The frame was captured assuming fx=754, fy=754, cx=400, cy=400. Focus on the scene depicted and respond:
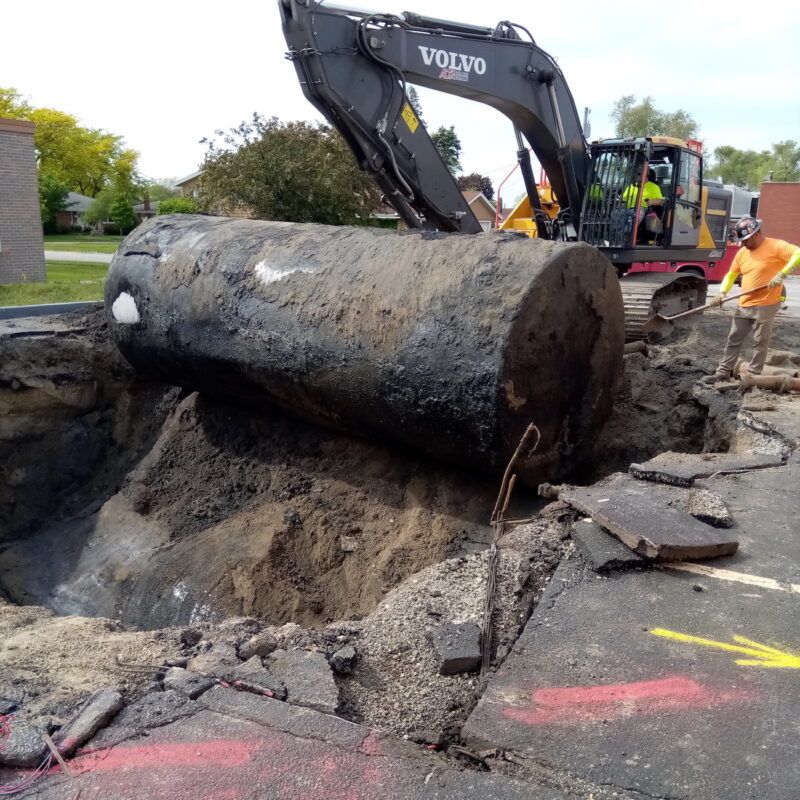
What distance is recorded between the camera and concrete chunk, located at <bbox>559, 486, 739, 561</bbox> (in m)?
3.13

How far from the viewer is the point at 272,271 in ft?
16.7

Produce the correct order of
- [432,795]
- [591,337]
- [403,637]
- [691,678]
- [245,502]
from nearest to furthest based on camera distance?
1. [432,795]
2. [691,678]
3. [403,637]
4. [591,337]
5. [245,502]

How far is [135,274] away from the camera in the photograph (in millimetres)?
5859

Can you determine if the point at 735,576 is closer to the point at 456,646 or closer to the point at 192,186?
the point at 456,646

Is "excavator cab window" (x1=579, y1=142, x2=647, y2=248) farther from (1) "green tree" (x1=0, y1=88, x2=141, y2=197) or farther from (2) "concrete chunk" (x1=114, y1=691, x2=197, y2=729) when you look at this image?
(1) "green tree" (x1=0, y1=88, x2=141, y2=197)

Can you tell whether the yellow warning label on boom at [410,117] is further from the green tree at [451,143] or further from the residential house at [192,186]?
the green tree at [451,143]

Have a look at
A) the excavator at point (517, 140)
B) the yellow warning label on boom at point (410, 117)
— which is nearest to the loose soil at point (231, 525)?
the excavator at point (517, 140)

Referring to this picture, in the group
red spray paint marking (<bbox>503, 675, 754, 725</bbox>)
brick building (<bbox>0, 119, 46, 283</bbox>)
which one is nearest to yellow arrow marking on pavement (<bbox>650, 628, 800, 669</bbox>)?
red spray paint marking (<bbox>503, 675, 754, 725</bbox>)

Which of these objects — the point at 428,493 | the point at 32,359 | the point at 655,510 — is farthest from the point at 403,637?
the point at 32,359

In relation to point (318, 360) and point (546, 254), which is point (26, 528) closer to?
point (318, 360)

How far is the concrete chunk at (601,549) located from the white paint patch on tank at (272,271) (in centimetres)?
255

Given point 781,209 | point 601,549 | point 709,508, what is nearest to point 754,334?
point 709,508

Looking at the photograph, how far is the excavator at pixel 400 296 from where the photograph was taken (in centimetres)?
427

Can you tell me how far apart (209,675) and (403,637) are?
0.71 meters
